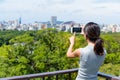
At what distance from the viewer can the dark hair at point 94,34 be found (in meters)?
2.27

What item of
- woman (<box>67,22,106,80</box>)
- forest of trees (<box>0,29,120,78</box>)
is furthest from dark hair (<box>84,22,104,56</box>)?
forest of trees (<box>0,29,120,78</box>)

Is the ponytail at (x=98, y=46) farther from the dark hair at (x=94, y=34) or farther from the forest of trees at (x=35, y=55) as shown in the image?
the forest of trees at (x=35, y=55)

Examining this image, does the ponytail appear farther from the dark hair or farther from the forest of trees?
the forest of trees

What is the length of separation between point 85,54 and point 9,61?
1558 centimetres

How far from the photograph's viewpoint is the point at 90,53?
230 centimetres

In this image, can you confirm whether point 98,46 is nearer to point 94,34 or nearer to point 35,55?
point 94,34

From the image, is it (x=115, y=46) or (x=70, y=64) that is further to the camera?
(x=115, y=46)

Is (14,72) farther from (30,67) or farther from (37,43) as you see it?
(37,43)

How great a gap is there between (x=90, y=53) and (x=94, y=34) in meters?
0.15

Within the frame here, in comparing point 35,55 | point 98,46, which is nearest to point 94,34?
point 98,46

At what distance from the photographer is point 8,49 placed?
18.1 meters

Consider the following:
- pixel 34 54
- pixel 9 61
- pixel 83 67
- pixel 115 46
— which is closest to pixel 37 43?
pixel 34 54

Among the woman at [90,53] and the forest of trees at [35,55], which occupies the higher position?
the woman at [90,53]

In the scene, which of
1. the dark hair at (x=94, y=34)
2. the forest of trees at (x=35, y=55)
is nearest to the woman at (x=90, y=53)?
the dark hair at (x=94, y=34)
